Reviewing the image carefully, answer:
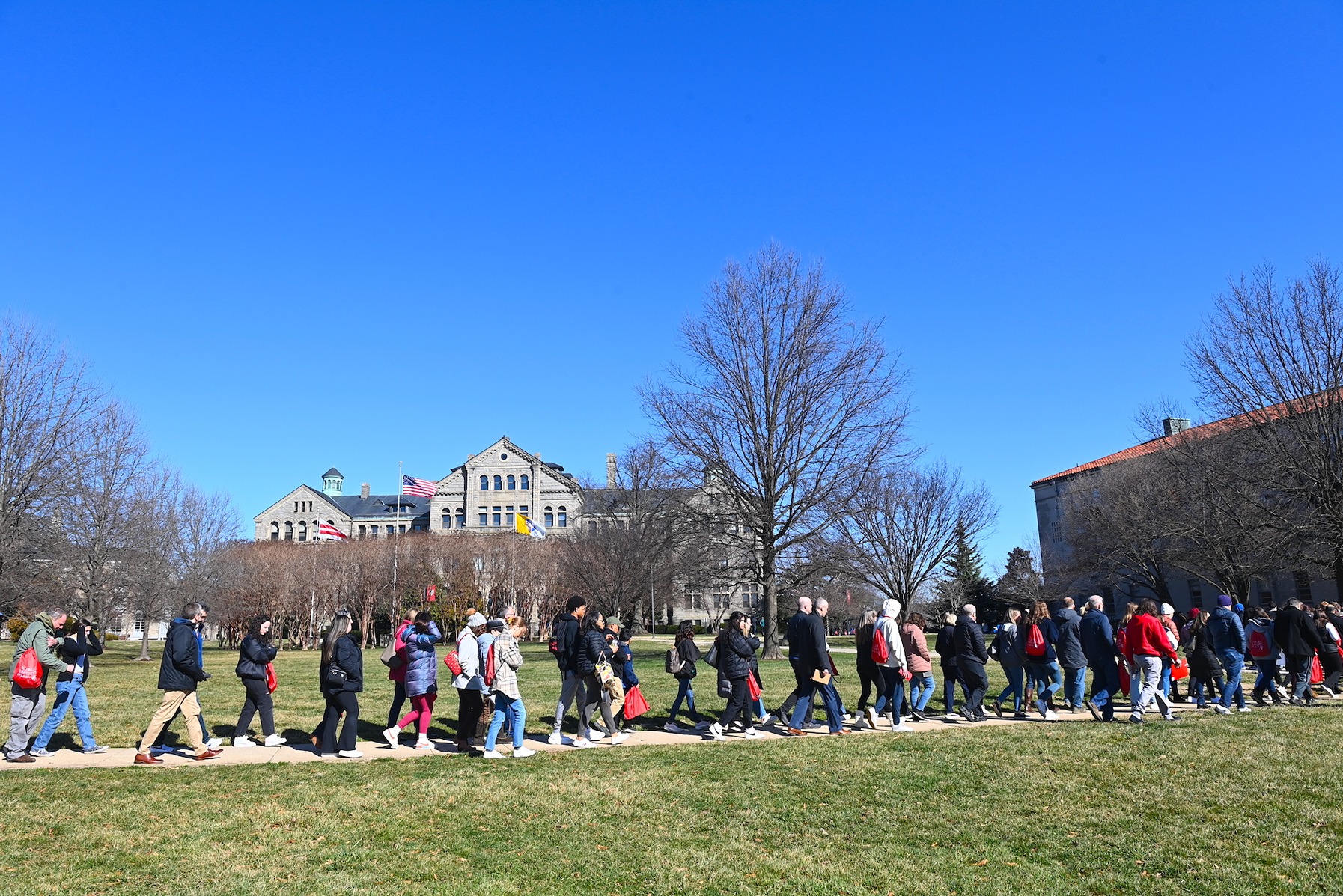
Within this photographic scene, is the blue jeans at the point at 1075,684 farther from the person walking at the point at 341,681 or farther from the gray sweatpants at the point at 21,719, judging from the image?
the gray sweatpants at the point at 21,719

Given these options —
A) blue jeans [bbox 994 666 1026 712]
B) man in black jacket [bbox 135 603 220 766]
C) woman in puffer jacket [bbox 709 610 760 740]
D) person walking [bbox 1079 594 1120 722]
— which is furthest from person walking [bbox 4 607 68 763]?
person walking [bbox 1079 594 1120 722]

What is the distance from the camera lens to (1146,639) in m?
12.1

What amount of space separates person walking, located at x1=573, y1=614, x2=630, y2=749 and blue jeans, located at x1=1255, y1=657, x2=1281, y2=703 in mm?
10121

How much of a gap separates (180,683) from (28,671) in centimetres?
166

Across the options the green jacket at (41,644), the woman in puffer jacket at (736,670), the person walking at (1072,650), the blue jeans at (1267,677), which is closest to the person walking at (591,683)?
the woman in puffer jacket at (736,670)

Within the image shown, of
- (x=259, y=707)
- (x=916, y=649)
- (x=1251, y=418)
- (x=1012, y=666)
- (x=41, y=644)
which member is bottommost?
(x=259, y=707)

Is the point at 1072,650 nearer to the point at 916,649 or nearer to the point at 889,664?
the point at 916,649

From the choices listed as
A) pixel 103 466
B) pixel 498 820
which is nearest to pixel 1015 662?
pixel 498 820

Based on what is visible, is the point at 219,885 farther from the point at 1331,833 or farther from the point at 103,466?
the point at 103,466

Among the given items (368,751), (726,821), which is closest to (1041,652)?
(726,821)

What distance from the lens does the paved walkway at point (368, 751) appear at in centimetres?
1001

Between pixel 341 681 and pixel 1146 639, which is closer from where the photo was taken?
pixel 341 681

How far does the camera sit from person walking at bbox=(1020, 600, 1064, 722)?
13.1m

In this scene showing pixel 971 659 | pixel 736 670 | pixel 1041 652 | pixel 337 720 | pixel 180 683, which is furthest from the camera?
pixel 1041 652
